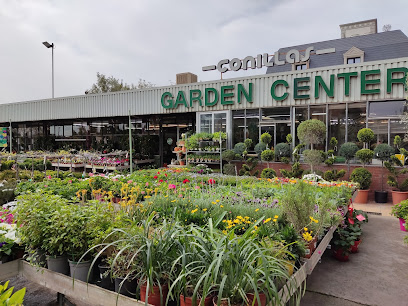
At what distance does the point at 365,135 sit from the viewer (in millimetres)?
8680


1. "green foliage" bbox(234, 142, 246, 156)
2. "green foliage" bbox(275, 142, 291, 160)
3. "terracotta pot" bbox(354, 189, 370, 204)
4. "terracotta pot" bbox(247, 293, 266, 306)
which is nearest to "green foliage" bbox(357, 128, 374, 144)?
"terracotta pot" bbox(354, 189, 370, 204)

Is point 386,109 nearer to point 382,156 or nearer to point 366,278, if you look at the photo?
point 382,156

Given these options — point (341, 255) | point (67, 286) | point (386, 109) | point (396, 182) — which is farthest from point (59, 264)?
point (386, 109)

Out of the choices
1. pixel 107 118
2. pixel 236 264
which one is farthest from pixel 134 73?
pixel 236 264

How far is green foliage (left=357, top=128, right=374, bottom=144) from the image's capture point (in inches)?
341

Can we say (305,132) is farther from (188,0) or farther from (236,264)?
(236,264)

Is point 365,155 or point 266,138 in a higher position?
point 266,138

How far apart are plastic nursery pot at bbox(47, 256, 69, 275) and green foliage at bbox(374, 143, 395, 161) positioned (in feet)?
29.1

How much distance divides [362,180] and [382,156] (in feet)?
3.55

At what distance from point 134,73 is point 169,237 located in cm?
3563

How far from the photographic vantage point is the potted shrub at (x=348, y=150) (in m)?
9.12

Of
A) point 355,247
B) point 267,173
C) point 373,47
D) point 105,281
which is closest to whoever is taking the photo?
point 105,281

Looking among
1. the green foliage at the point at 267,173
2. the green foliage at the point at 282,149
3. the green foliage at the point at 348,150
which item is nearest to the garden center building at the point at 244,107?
the green foliage at the point at 282,149

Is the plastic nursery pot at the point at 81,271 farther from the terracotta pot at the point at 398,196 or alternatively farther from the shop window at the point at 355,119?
the shop window at the point at 355,119
